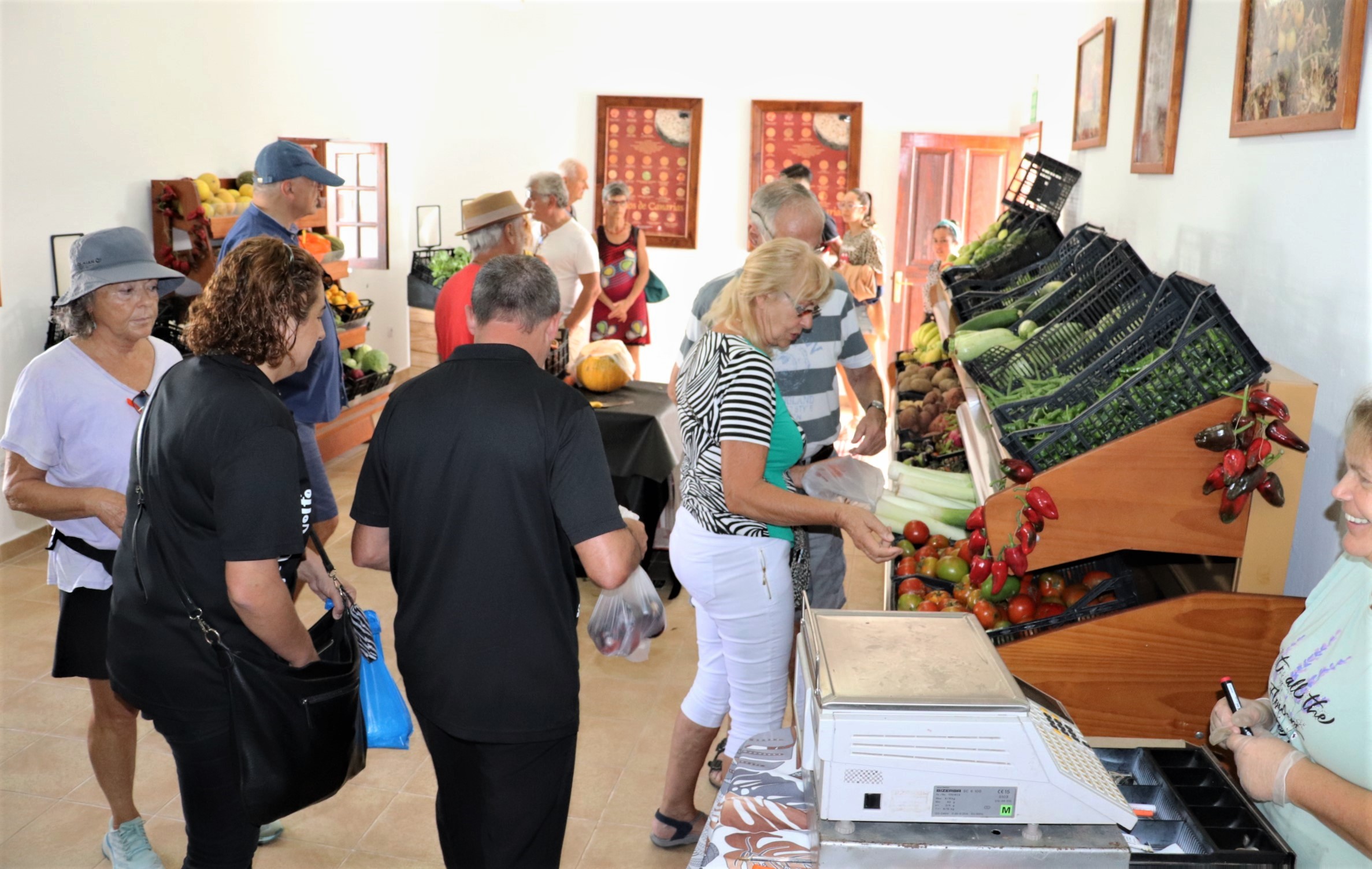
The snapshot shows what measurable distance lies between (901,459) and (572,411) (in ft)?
8.68

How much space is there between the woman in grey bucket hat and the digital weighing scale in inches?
70.2

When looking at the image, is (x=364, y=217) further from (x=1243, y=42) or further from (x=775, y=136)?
(x=1243, y=42)

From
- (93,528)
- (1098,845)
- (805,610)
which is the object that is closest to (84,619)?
(93,528)

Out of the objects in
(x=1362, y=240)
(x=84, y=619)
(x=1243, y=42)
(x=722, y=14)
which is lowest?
(x=84, y=619)

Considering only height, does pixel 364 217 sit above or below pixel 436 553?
above

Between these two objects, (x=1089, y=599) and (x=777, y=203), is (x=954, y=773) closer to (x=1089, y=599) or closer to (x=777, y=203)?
(x=1089, y=599)

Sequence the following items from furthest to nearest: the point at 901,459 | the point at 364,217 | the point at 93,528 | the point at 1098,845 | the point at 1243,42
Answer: the point at 364,217 < the point at 901,459 < the point at 1243,42 < the point at 93,528 < the point at 1098,845

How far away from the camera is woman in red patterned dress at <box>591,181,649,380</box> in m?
7.59

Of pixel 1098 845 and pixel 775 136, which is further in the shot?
pixel 775 136

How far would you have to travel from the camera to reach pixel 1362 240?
205 centimetres

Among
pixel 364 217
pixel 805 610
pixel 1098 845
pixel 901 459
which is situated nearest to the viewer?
pixel 1098 845

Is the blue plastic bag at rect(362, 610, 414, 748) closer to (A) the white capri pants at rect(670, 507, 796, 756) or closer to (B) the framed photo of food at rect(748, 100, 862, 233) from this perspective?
(A) the white capri pants at rect(670, 507, 796, 756)

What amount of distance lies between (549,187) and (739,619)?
3958mm

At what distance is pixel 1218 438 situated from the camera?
1977 mm
